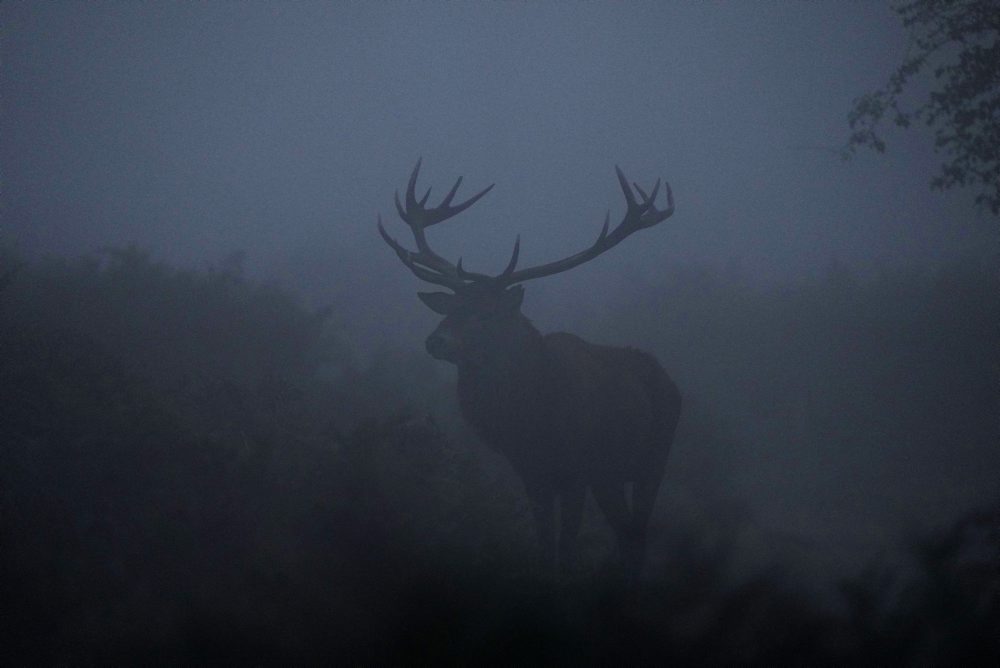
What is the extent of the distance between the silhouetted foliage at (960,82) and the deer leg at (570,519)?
5.02m

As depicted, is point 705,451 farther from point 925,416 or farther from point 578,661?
point 578,661

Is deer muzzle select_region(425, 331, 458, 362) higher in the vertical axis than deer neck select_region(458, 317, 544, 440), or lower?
higher

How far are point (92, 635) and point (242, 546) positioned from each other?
2.16ft

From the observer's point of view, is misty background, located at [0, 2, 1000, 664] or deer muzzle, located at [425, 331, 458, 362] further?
misty background, located at [0, 2, 1000, 664]

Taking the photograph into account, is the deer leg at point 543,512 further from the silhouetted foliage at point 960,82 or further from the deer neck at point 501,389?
the silhouetted foliage at point 960,82

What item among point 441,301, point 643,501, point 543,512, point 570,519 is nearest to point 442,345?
point 441,301

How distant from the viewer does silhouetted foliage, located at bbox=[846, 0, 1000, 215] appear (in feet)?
18.6

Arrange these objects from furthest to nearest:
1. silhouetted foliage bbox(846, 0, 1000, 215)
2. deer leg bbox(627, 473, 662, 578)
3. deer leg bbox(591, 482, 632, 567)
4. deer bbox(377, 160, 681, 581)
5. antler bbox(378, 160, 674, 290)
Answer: silhouetted foliage bbox(846, 0, 1000, 215), deer leg bbox(627, 473, 662, 578), antler bbox(378, 160, 674, 290), deer leg bbox(591, 482, 632, 567), deer bbox(377, 160, 681, 581)

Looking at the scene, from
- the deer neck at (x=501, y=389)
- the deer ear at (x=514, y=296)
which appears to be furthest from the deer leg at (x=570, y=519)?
the deer ear at (x=514, y=296)

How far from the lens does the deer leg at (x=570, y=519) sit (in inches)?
162

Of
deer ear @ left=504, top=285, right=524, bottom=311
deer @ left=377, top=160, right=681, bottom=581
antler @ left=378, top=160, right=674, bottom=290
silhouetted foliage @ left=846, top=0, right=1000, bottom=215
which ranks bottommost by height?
deer @ left=377, top=160, right=681, bottom=581

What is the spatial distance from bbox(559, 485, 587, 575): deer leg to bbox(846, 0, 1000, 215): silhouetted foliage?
16.5ft

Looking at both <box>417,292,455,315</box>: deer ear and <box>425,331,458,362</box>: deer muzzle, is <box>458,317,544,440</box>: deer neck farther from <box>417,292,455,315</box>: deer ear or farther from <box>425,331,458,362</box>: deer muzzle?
<box>417,292,455,315</box>: deer ear

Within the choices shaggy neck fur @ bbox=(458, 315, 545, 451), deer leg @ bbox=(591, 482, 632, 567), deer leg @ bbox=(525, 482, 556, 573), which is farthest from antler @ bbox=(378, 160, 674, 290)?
deer leg @ bbox=(591, 482, 632, 567)
